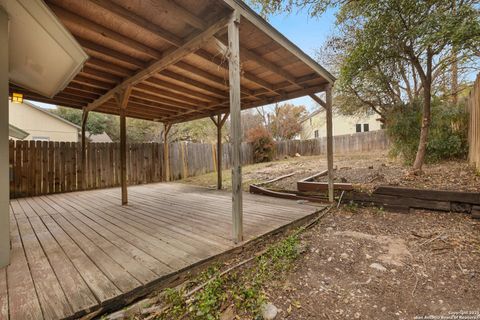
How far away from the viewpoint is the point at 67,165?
5.74 meters

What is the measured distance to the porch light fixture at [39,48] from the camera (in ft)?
5.90

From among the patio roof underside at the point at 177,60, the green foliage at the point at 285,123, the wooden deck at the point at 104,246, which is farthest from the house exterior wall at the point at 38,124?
the green foliage at the point at 285,123

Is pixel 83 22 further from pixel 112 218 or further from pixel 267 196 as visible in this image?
pixel 267 196

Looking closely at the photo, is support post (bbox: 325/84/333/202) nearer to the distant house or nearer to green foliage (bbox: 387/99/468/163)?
green foliage (bbox: 387/99/468/163)

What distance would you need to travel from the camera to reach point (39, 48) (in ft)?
7.62

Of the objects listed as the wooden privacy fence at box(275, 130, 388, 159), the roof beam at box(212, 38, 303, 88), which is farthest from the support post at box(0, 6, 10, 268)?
the wooden privacy fence at box(275, 130, 388, 159)

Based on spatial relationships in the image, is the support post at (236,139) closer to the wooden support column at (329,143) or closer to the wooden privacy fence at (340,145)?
the wooden support column at (329,143)

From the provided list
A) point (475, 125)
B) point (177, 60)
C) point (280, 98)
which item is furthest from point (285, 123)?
point (177, 60)

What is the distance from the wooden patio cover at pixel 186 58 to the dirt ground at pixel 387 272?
2.73ft

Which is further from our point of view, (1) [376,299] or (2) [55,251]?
(2) [55,251]

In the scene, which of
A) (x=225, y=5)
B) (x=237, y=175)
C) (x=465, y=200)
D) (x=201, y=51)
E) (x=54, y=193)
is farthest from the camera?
(x=54, y=193)

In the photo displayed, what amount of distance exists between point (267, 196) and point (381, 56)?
11.5ft

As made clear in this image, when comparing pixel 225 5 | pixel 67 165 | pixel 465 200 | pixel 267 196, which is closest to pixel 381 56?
pixel 465 200

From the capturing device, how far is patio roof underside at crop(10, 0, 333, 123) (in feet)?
→ 7.03
